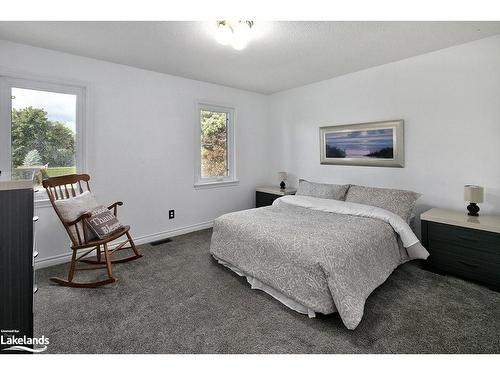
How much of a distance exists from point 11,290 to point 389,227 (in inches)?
113

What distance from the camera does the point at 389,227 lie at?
8.59 ft

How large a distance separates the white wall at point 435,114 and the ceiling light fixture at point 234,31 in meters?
2.11

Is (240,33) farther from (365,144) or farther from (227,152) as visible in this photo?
(227,152)

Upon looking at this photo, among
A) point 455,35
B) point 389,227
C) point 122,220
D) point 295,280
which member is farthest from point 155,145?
point 455,35

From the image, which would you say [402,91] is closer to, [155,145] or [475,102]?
[475,102]

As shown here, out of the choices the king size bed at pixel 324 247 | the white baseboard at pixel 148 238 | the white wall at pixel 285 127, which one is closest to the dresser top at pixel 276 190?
the white wall at pixel 285 127

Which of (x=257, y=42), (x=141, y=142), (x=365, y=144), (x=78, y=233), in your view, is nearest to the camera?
(x=78, y=233)

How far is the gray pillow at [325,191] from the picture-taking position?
353 cm

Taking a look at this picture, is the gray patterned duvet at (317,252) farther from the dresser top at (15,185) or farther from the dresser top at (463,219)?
the dresser top at (15,185)

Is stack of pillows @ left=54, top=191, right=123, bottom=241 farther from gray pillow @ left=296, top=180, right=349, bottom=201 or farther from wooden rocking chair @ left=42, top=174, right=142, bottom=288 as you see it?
gray pillow @ left=296, top=180, right=349, bottom=201

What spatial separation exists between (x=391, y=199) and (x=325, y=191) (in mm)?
858

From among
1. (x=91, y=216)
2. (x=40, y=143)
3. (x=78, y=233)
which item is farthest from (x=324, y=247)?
(x=40, y=143)

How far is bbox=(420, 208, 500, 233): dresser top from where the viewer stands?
2.36 m

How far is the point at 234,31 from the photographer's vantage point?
7.66ft
